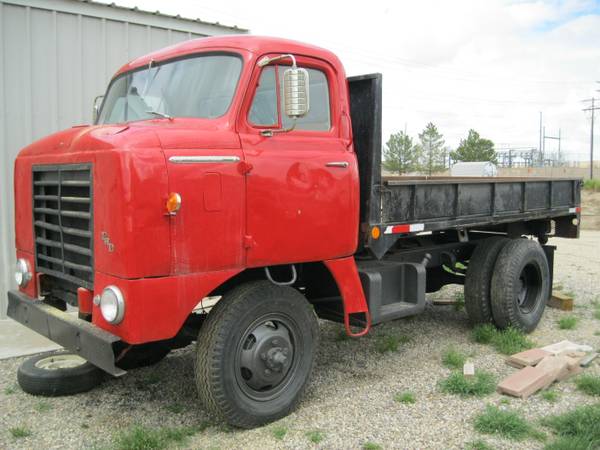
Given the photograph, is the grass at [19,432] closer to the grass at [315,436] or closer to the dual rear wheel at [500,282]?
the grass at [315,436]

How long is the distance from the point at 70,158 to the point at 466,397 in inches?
132

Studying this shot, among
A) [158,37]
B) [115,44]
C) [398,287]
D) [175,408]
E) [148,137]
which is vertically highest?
[158,37]

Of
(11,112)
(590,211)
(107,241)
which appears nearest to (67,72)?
(11,112)

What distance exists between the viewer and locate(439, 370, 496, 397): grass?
473 cm

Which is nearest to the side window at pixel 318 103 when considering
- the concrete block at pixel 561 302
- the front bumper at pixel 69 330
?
the front bumper at pixel 69 330

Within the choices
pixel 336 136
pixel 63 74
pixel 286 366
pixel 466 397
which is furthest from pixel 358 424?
pixel 63 74

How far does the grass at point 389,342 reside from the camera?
5887mm

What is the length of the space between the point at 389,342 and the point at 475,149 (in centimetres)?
3423

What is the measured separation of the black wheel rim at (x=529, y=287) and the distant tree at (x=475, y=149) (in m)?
32.6

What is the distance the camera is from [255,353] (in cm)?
405

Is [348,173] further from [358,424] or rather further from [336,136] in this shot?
[358,424]

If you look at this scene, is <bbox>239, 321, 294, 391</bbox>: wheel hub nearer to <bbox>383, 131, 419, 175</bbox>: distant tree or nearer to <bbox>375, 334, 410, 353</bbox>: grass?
<bbox>375, 334, 410, 353</bbox>: grass

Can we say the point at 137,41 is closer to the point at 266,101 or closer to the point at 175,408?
the point at 266,101

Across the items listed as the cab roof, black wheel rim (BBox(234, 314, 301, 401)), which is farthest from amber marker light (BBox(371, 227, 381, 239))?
the cab roof
